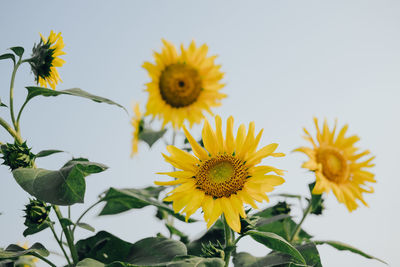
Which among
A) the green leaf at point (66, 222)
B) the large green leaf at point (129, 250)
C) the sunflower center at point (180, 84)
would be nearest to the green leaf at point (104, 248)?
the large green leaf at point (129, 250)

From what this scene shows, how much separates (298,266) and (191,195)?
439mm

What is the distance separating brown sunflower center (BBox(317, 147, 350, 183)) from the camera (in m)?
1.96

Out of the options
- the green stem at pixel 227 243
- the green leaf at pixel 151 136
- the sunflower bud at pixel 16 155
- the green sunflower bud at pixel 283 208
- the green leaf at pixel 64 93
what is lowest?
the green stem at pixel 227 243

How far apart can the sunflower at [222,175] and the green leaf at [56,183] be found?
27 cm

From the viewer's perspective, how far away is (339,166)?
204 cm

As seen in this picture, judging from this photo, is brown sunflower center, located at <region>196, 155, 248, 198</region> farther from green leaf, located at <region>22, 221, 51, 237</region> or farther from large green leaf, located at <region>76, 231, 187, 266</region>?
green leaf, located at <region>22, 221, 51, 237</region>

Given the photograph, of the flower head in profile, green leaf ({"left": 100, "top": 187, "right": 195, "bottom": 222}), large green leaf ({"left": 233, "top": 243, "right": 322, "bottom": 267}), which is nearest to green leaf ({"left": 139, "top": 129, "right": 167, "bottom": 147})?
green leaf ({"left": 100, "top": 187, "right": 195, "bottom": 222})

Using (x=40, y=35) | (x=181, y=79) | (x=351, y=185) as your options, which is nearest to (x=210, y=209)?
(x=351, y=185)

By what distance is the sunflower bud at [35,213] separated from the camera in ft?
5.10

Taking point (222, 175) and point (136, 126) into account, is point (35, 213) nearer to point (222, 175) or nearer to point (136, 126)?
point (222, 175)

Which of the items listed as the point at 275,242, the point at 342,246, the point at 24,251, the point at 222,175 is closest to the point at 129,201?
the point at 24,251

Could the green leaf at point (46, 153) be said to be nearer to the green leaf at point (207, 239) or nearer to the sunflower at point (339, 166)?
the green leaf at point (207, 239)

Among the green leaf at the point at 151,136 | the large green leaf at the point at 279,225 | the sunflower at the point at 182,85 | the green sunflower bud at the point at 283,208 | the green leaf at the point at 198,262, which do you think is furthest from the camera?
the sunflower at the point at 182,85

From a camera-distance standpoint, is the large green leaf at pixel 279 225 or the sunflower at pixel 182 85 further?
the sunflower at pixel 182 85
